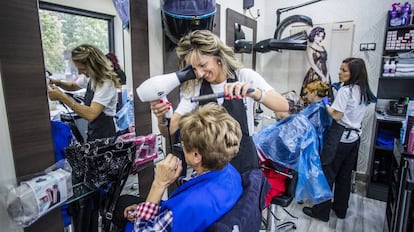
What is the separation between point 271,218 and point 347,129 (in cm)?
115

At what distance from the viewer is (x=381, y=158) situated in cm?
300

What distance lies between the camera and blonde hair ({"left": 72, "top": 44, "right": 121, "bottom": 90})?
125cm

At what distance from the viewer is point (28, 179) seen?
0.99m

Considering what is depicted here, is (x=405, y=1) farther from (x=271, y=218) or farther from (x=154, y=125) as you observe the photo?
(x=154, y=125)

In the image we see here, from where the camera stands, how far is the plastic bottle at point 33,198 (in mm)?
928

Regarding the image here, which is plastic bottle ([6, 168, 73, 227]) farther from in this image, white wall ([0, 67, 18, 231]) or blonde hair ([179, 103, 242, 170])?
blonde hair ([179, 103, 242, 170])

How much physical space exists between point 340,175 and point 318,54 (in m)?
1.47

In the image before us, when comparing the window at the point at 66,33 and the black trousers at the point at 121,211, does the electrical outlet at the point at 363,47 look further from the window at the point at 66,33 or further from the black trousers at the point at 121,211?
the black trousers at the point at 121,211

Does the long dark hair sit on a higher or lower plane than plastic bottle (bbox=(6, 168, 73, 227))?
higher

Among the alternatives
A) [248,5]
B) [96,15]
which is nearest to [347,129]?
[248,5]

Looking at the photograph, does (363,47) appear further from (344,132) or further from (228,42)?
(228,42)

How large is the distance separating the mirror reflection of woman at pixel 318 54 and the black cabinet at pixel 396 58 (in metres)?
0.59

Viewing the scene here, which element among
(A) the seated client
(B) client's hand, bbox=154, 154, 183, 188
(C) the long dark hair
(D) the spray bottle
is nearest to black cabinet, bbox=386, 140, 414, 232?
(C) the long dark hair

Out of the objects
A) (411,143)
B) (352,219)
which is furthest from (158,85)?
(352,219)
